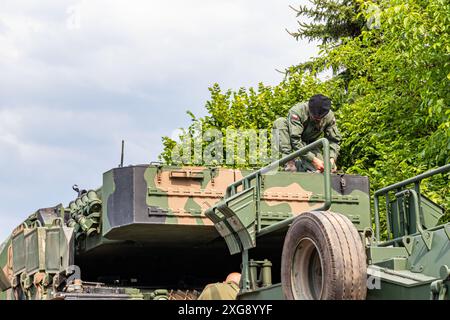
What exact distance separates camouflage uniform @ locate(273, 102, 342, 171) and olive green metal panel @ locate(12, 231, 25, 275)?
295 cm

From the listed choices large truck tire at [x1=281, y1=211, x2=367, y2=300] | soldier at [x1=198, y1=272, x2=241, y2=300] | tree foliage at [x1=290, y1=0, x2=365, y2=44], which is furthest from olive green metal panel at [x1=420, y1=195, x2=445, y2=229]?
tree foliage at [x1=290, y1=0, x2=365, y2=44]

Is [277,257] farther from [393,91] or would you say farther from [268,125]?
[268,125]

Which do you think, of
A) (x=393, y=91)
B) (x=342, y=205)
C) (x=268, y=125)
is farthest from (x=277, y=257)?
(x=268, y=125)

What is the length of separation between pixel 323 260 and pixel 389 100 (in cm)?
1113

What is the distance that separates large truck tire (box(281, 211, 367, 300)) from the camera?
5.74 metres

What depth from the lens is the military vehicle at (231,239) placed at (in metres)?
5.98

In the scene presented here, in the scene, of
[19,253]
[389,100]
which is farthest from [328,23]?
[19,253]

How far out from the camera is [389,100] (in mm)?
16625

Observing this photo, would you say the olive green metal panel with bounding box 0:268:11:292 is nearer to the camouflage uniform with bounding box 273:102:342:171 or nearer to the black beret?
the camouflage uniform with bounding box 273:102:342:171

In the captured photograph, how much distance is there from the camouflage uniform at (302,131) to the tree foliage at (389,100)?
4469mm

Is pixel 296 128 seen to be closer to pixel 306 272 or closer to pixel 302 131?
pixel 302 131

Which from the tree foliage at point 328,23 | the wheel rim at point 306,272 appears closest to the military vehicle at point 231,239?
the wheel rim at point 306,272

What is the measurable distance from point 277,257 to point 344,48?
12.5 metres

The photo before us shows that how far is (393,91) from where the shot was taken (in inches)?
663
